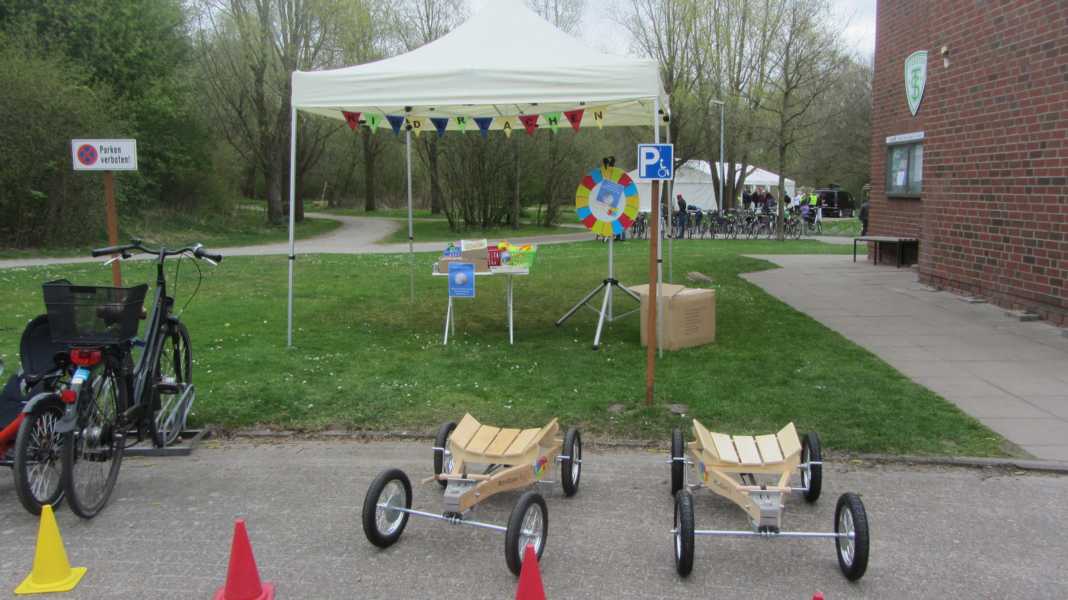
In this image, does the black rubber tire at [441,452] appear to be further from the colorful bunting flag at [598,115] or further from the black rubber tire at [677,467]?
the colorful bunting flag at [598,115]

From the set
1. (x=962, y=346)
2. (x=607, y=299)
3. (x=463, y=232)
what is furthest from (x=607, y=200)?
(x=463, y=232)

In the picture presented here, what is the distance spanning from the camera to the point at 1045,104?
382 inches

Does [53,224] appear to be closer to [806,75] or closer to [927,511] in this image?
[927,511]

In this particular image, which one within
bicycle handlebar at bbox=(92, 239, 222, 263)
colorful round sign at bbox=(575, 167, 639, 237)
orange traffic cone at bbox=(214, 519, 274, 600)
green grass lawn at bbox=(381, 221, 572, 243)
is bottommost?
orange traffic cone at bbox=(214, 519, 274, 600)

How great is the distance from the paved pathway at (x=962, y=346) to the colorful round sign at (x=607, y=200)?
286 centimetres

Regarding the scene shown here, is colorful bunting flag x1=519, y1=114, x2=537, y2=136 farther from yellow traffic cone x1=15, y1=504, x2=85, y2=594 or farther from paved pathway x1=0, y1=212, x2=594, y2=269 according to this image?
paved pathway x1=0, y1=212, x2=594, y2=269

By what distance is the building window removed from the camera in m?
16.2

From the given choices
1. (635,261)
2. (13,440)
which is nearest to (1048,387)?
(13,440)

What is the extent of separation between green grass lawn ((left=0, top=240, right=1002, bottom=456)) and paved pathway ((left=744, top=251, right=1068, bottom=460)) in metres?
0.31

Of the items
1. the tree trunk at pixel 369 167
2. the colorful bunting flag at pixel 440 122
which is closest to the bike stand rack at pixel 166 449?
the colorful bunting flag at pixel 440 122

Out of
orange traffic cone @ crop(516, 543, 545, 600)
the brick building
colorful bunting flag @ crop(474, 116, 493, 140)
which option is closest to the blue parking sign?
orange traffic cone @ crop(516, 543, 545, 600)

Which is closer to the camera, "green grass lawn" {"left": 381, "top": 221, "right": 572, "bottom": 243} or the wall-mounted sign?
the wall-mounted sign

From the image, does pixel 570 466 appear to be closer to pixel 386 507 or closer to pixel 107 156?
pixel 386 507

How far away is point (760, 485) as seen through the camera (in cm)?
428
